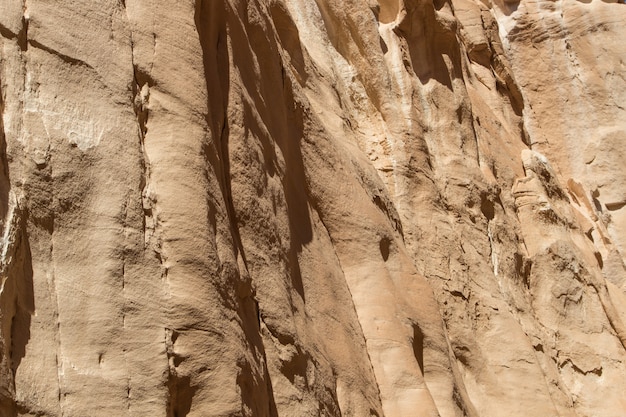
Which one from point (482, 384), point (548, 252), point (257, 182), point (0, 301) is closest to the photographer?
point (0, 301)

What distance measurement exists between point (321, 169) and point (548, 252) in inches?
130

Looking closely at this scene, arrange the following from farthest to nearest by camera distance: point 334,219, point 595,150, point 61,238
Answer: point 595,150 < point 334,219 < point 61,238

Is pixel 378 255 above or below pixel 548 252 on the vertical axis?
below

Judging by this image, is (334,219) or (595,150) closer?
(334,219)

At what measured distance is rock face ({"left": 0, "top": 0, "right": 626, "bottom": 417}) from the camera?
13.1ft

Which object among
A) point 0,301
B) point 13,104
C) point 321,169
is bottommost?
point 0,301

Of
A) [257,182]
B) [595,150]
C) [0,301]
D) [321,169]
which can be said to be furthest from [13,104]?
[595,150]

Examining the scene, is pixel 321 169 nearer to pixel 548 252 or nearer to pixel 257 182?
pixel 257 182

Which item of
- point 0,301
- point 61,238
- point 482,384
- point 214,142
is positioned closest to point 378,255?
point 482,384

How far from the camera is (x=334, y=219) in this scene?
6.49 meters

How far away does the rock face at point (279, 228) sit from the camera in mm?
3982

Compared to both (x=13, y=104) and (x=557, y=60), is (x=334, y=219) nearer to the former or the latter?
(x=13, y=104)

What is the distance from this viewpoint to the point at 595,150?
1367 centimetres

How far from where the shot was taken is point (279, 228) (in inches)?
217
